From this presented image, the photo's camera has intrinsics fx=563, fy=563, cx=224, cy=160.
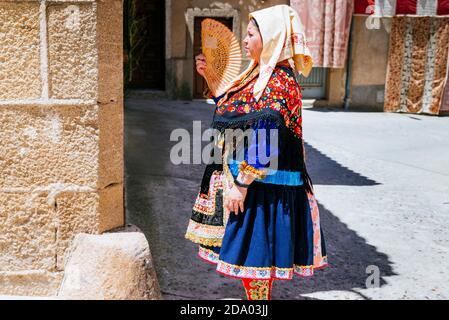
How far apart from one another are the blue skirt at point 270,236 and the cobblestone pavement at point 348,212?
59cm

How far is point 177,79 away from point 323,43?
354 centimetres

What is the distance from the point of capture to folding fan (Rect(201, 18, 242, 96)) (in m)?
3.11

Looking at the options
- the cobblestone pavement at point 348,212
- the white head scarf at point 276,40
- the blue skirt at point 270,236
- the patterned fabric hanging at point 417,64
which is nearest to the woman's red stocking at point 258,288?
the blue skirt at point 270,236

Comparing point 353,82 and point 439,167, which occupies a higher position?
point 353,82

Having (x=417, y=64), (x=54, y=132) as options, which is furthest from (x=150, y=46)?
(x=54, y=132)

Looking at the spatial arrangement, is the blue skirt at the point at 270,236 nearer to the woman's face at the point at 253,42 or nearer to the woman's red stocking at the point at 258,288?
the woman's red stocking at the point at 258,288

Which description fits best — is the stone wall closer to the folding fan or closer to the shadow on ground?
the folding fan

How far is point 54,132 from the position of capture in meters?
2.58

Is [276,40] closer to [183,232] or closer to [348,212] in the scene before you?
[183,232]

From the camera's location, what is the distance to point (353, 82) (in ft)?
44.3

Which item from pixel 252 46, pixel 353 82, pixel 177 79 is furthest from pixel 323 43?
pixel 252 46

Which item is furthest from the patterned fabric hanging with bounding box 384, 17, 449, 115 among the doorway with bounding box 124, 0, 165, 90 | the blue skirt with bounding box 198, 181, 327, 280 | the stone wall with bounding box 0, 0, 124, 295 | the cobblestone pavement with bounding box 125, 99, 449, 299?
the stone wall with bounding box 0, 0, 124, 295

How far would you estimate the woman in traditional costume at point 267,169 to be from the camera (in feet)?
8.72

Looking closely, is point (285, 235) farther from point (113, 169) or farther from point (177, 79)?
point (177, 79)
